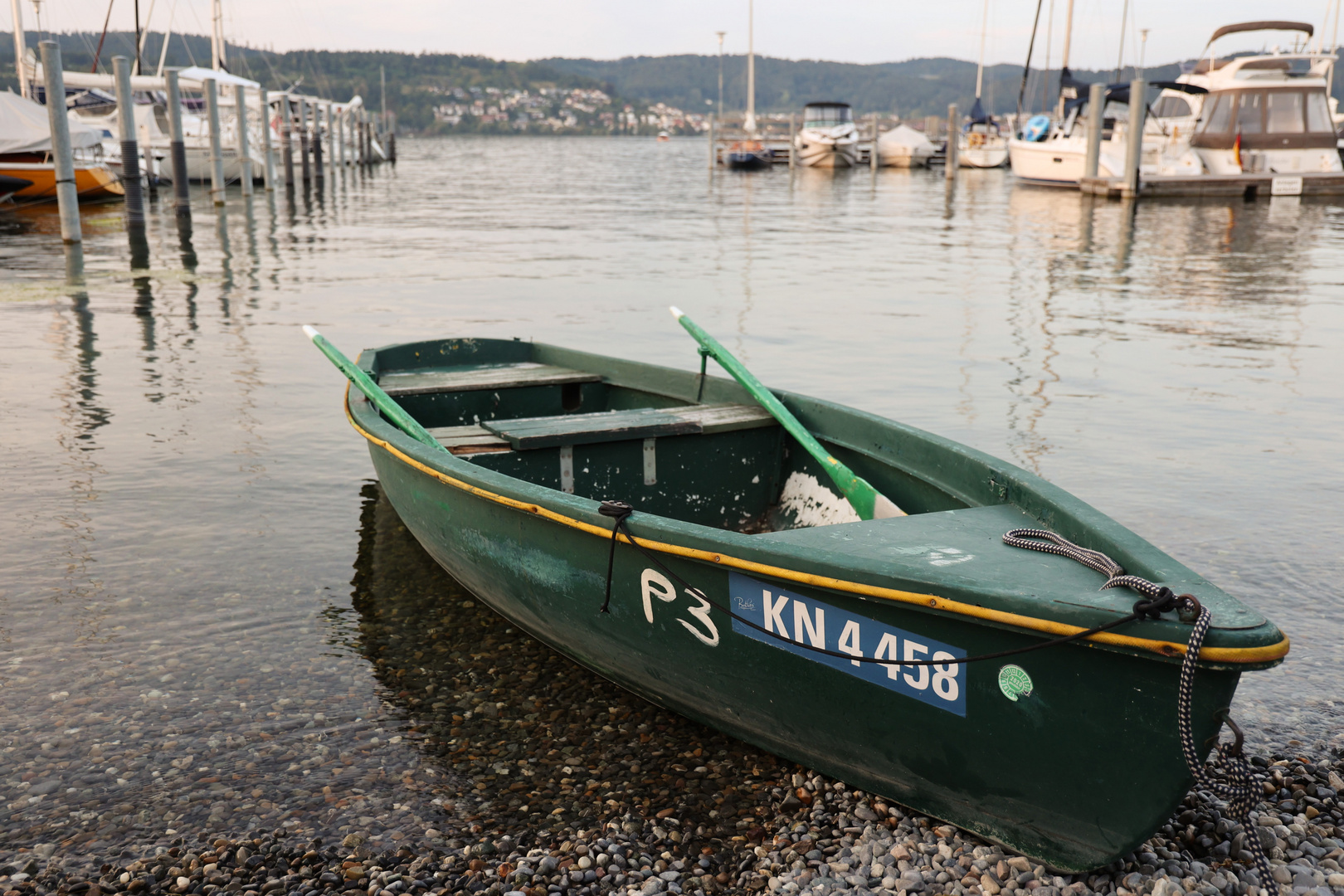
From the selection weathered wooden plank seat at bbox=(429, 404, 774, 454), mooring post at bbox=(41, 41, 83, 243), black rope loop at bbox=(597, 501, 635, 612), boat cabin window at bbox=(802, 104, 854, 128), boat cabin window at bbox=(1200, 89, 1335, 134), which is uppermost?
boat cabin window at bbox=(802, 104, 854, 128)

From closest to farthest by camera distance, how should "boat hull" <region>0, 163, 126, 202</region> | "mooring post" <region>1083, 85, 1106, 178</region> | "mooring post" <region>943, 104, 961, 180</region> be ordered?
"boat hull" <region>0, 163, 126, 202</region> → "mooring post" <region>1083, 85, 1106, 178</region> → "mooring post" <region>943, 104, 961, 180</region>

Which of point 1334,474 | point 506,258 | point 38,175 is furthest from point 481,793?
point 38,175

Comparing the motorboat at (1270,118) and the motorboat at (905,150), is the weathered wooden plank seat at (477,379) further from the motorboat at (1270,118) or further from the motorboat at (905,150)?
the motorboat at (905,150)

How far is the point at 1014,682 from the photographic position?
10.1ft

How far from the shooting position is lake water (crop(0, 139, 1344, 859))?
4.10 m

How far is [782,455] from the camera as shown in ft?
19.4

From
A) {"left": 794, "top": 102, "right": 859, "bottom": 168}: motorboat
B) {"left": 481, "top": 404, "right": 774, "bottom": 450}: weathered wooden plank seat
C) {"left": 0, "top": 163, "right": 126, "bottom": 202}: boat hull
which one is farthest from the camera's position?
{"left": 794, "top": 102, "right": 859, "bottom": 168}: motorboat

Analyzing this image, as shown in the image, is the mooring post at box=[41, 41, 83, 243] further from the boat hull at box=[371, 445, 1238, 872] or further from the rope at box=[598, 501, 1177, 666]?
the rope at box=[598, 501, 1177, 666]

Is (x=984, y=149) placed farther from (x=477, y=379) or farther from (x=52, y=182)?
(x=477, y=379)

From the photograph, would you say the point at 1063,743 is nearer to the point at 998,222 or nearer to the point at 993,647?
the point at 993,647

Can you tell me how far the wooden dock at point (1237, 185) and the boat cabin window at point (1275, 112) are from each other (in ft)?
5.51

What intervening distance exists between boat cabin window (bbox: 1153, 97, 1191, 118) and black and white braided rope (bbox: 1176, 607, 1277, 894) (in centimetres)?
3603

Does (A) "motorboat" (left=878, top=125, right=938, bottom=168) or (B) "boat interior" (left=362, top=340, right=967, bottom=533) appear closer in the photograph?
(B) "boat interior" (left=362, top=340, right=967, bottom=533)

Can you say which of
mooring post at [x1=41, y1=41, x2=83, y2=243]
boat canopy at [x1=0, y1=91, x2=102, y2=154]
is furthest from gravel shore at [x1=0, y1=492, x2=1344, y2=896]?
boat canopy at [x1=0, y1=91, x2=102, y2=154]
